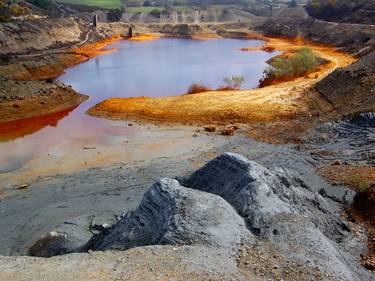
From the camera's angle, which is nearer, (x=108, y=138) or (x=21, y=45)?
(x=108, y=138)

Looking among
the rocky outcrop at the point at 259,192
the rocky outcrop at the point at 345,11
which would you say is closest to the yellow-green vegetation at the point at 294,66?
the rocky outcrop at the point at 345,11

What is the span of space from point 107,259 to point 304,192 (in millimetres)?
8257

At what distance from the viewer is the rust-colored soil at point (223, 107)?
33.4m

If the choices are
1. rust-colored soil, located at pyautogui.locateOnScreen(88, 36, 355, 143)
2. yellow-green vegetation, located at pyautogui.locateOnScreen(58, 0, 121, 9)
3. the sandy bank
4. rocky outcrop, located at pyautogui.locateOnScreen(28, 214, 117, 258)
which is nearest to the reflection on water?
the sandy bank

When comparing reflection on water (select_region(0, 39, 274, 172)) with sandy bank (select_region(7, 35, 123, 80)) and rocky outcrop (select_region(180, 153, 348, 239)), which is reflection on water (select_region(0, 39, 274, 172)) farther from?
rocky outcrop (select_region(180, 153, 348, 239))

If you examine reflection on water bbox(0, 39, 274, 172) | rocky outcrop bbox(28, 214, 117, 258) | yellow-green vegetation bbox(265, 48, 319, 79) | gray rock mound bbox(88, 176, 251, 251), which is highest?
gray rock mound bbox(88, 176, 251, 251)

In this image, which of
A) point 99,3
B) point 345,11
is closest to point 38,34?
point 345,11

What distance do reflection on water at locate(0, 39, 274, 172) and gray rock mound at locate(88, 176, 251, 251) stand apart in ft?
46.6

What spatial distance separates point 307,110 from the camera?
34000mm

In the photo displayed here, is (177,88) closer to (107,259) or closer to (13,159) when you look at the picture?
(13,159)

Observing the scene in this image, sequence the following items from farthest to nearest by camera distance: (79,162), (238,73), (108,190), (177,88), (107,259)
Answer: (238,73) → (177,88) → (79,162) → (108,190) → (107,259)

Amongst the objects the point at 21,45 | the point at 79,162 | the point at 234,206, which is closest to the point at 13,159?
the point at 79,162

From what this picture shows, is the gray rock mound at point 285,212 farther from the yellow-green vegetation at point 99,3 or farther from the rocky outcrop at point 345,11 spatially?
the yellow-green vegetation at point 99,3

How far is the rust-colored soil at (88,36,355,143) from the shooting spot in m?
33.4
